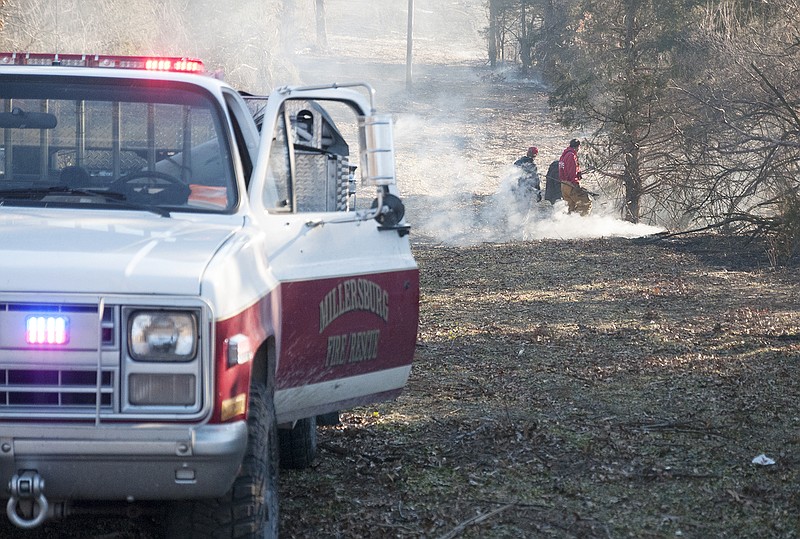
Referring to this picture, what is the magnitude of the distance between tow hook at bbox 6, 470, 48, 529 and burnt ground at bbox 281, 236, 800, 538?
1.71 metres

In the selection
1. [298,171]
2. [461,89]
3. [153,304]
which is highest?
[461,89]

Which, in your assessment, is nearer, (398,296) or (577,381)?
(398,296)

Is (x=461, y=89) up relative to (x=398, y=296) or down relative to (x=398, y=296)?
up

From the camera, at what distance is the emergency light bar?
5473 mm

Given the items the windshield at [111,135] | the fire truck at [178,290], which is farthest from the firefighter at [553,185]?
the windshield at [111,135]

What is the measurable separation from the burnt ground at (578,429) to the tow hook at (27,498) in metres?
1.71

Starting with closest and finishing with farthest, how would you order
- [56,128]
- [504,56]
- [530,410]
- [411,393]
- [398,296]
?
[56,128] → [398,296] → [530,410] → [411,393] → [504,56]

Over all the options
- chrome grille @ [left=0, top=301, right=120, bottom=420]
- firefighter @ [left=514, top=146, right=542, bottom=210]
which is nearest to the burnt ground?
chrome grille @ [left=0, top=301, right=120, bottom=420]

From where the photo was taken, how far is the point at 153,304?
144 inches

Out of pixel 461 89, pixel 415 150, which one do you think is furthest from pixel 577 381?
pixel 461 89

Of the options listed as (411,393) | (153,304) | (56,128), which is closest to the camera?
(153,304)

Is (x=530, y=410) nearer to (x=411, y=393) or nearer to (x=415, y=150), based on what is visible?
(x=411, y=393)

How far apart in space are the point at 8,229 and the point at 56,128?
1.08m

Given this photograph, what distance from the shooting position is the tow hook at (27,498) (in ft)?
11.9
